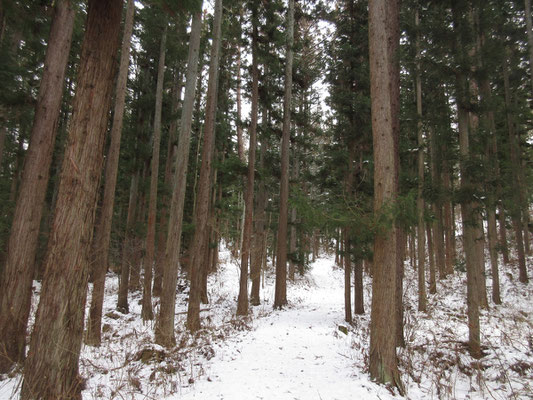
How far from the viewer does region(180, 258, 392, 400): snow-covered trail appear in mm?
4219

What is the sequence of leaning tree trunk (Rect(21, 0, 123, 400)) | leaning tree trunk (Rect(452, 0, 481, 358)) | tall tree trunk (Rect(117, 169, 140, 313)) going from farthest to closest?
tall tree trunk (Rect(117, 169, 140, 313))
leaning tree trunk (Rect(452, 0, 481, 358))
leaning tree trunk (Rect(21, 0, 123, 400))

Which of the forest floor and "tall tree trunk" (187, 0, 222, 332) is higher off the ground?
"tall tree trunk" (187, 0, 222, 332)

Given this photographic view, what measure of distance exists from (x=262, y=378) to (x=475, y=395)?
11.3 feet

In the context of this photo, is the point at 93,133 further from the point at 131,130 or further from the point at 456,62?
the point at 131,130

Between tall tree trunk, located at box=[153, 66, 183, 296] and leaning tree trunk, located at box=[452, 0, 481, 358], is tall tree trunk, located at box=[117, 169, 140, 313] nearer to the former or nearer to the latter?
tall tree trunk, located at box=[153, 66, 183, 296]

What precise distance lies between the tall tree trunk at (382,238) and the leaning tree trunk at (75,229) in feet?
13.4

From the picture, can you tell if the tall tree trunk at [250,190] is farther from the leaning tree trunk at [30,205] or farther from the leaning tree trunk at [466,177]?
the leaning tree trunk at [466,177]

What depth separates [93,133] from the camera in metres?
3.47

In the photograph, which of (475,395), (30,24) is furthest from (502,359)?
(30,24)

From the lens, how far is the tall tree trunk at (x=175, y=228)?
22.0 feet

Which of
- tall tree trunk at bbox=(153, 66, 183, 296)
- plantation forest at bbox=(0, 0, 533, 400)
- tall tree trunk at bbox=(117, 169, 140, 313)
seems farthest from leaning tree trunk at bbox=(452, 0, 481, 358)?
tall tree trunk at bbox=(117, 169, 140, 313)

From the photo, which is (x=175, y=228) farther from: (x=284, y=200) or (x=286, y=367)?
(x=284, y=200)

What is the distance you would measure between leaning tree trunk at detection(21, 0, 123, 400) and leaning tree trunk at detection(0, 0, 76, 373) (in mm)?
2384

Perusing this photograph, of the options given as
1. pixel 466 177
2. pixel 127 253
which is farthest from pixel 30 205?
pixel 466 177
